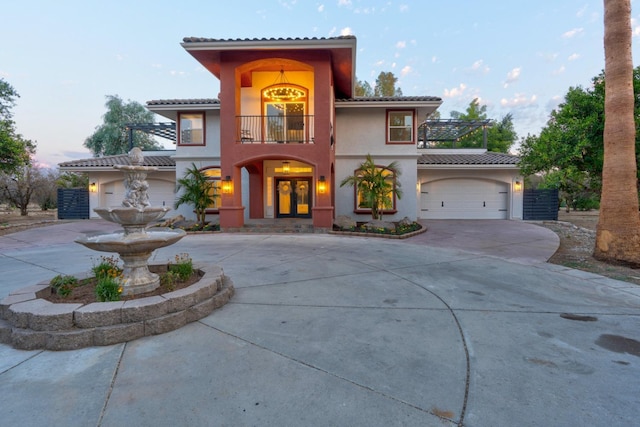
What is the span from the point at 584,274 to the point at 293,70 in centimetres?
1359

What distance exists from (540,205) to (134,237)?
20895 mm

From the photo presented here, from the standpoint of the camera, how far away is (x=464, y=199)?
18.1m

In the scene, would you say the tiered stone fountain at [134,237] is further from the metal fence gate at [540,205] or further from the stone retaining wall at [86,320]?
the metal fence gate at [540,205]

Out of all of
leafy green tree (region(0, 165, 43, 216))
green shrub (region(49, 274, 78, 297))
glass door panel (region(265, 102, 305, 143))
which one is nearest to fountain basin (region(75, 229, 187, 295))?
green shrub (region(49, 274, 78, 297))

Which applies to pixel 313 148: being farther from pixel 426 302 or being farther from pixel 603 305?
pixel 603 305

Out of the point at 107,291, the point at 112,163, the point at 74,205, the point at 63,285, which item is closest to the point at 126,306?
the point at 107,291

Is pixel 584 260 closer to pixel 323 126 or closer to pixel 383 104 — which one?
pixel 323 126

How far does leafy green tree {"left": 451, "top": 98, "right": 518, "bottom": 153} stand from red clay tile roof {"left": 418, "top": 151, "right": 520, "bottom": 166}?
14.8 meters

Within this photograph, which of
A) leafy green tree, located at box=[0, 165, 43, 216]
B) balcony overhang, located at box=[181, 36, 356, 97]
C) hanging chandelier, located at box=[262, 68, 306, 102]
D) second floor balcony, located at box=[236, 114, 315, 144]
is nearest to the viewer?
balcony overhang, located at box=[181, 36, 356, 97]

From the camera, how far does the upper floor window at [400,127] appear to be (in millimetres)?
15492

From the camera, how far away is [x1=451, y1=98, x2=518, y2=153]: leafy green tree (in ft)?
105

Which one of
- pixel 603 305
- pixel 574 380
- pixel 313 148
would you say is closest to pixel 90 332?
pixel 574 380

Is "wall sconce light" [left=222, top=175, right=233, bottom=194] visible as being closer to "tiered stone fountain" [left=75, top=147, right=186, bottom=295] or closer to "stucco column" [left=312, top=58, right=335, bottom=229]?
"stucco column" [left=312, top=58, right=335, bottom=229]

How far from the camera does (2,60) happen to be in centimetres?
1723
